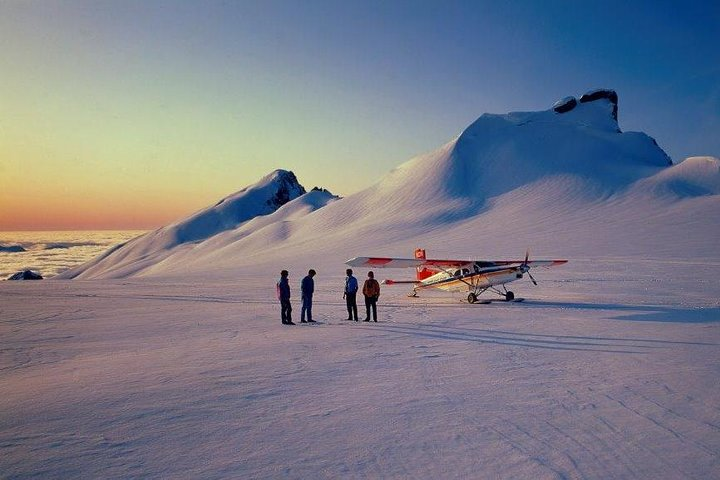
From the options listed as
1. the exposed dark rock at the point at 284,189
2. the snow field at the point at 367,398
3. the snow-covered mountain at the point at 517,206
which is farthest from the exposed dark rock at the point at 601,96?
the snow field at the point at 367,398

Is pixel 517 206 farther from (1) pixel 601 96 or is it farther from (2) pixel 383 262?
(1) pixel 601 96

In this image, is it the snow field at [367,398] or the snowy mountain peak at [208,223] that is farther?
the snowy mountain peak at [208,223]

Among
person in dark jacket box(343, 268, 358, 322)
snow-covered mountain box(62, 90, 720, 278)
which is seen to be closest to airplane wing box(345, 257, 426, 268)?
person in dark jacket box(343, 268, 358, 322)

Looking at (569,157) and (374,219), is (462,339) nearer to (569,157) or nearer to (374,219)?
(374,219)

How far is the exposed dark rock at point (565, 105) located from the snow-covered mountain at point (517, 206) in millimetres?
283

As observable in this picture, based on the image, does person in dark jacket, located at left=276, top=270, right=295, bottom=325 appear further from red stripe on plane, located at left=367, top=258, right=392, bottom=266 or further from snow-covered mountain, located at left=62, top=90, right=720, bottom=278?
snow-covered mountain, located at left=62, top=90, right=720, bottom=278

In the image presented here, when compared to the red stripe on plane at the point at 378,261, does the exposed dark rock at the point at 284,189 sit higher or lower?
higher

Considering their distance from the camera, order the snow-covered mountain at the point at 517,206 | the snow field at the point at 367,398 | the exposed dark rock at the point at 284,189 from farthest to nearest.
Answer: the exposed dark rock at the point at 284,189 < the snow-covered mountain at the point at 517,206 < the snow field at the point at 367,398

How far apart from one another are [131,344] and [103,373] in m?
2.98

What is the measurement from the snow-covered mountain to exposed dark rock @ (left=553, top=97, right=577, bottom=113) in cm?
28

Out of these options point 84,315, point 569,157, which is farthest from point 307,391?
point 569,157

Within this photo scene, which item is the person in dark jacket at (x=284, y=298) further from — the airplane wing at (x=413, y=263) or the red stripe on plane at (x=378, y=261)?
the red stripe on plane at (x=378, y=261)

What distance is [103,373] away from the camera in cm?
773

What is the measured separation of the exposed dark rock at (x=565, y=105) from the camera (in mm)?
113750
